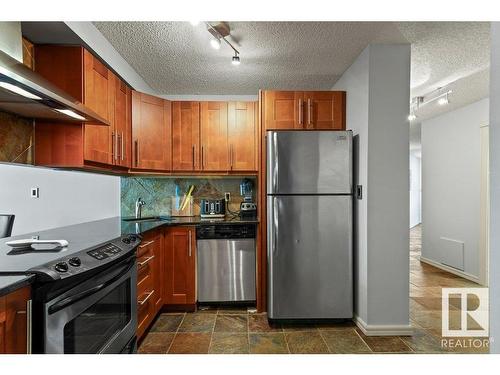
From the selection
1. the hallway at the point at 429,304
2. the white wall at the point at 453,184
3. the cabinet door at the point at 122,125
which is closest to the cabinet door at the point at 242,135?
the cabinet door at the point at 122,125

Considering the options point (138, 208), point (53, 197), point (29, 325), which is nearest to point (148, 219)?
point (138, 208)

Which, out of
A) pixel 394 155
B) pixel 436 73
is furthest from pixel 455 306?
pixel 436 73

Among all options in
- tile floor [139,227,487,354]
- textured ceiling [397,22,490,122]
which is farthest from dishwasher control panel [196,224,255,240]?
textured ceiling [397,22,490,122]

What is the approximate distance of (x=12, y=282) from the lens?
100 cm

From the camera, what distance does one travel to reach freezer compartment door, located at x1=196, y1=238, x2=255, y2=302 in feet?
10.0

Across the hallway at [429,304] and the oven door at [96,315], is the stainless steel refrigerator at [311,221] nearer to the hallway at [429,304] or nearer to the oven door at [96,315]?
the hallway at [429,304]

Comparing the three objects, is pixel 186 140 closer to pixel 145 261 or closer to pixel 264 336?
pixel 145 261

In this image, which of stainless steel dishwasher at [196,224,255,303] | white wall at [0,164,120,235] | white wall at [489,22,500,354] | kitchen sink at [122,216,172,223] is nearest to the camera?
white wall at [489,22,500,354]

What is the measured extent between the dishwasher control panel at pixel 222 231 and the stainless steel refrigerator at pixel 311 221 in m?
0.50

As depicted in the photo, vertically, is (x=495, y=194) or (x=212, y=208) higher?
(x=495, y=194)

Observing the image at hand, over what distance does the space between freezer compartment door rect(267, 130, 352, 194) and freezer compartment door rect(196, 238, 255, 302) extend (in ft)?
2.95

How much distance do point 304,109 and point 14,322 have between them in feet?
9.10

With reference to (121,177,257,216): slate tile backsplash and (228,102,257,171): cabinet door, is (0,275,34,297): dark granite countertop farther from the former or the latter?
(121,177,257,216): slate tile backsplash

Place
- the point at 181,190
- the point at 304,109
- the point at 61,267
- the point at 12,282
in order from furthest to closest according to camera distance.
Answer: the point at 181,190 → the point at 304,109 → the point at 61,267 → the point at 12,282
